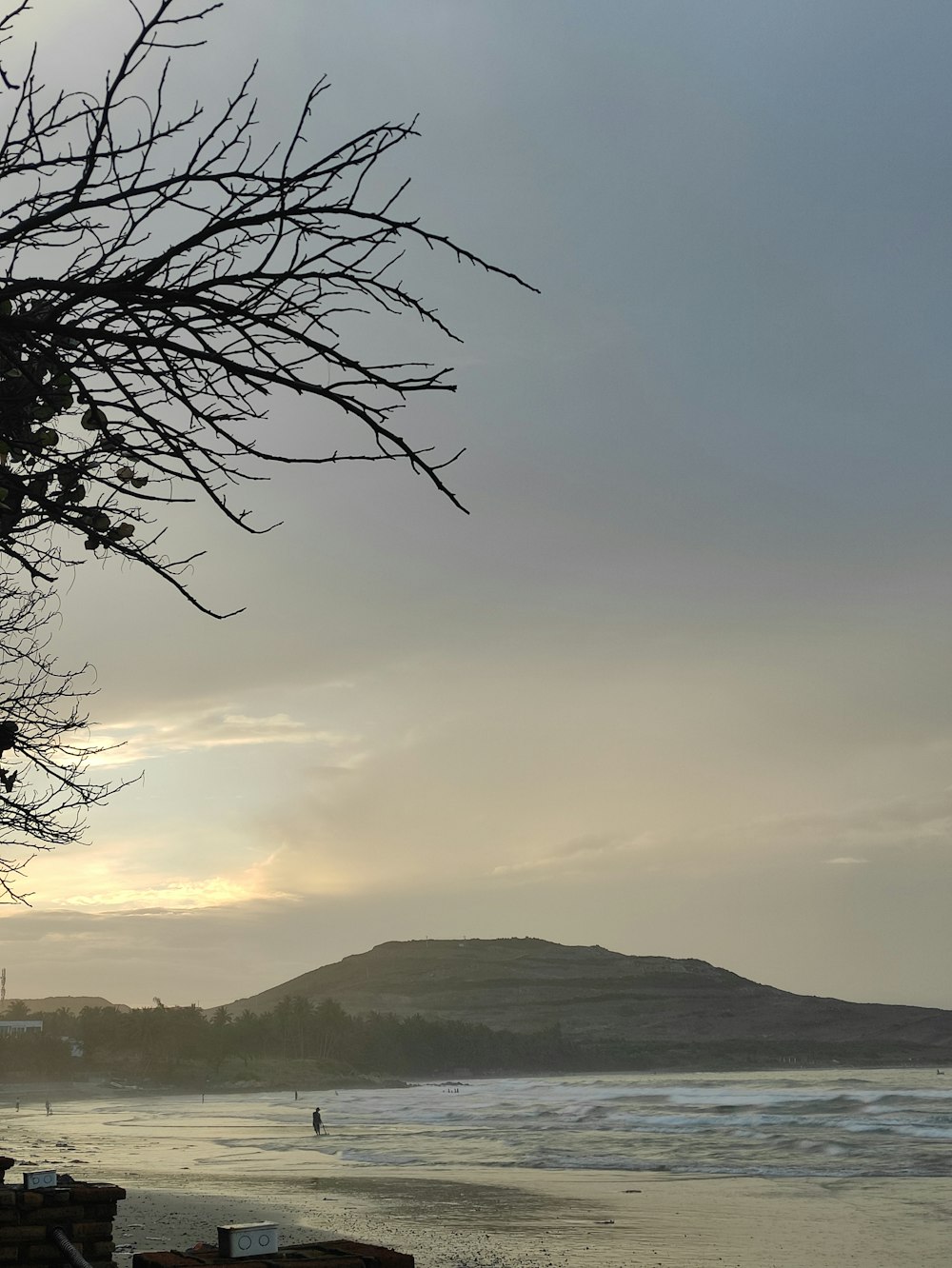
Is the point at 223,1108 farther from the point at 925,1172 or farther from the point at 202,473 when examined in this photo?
the point at 202,473

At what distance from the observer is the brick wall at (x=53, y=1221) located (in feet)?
18.3

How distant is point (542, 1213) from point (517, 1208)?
84 centimetres

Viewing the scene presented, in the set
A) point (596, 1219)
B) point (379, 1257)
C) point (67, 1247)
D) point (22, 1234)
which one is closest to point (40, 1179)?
point (22, 1234)

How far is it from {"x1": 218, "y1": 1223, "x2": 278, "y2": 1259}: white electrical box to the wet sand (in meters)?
11.5

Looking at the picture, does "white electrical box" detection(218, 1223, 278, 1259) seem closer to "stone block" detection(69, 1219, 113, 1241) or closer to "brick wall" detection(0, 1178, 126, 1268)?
"brick wall" detection(0, 1178, 126, 1268)

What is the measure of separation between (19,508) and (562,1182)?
A: 27.9 metres

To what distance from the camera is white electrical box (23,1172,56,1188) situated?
19.3 feet

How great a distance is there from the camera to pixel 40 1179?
5.92 meters

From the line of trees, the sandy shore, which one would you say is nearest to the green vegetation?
the line of trees

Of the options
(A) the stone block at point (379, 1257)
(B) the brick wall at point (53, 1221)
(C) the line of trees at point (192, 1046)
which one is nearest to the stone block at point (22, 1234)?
(B) the brick wall at point (53, 1221)

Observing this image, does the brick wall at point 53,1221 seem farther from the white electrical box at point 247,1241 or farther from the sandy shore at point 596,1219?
the sandy shore at point 596,1219

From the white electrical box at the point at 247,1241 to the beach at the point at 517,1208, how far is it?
11.2 metres

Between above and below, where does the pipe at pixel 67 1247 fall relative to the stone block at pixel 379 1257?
below

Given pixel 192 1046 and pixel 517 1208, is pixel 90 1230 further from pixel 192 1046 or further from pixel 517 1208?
pixel 192 1046
